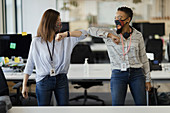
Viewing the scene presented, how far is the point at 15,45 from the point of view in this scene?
4465 mm

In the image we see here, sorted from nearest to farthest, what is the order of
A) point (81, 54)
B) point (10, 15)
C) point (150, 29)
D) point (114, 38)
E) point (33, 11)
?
point (114, 38) < point (81, 54) < point (33, 11) < point (10, 15) < point (150, 29)

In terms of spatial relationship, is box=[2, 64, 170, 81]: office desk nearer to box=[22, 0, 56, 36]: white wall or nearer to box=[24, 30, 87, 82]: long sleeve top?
box=[24, 30, 87, 82]: long sleeve top

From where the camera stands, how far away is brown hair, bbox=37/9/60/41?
264 cm

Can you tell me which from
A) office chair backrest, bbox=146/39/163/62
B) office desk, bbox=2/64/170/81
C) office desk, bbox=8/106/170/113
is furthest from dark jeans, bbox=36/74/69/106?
office chair backrest, bbox=146/39/163/62

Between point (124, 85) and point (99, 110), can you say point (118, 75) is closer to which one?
point (124, 85)

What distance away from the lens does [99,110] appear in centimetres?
197

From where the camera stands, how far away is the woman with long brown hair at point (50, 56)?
2.66 metres

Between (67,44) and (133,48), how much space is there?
25.7 inches

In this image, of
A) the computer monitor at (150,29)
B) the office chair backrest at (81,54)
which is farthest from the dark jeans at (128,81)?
the computer monitor at (150,29)

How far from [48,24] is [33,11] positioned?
320 centimetres

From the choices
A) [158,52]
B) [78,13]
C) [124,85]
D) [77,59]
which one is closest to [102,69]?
[77,59]

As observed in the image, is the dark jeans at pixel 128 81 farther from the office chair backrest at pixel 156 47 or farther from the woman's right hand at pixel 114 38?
the office chair backrest at pixel 156 47

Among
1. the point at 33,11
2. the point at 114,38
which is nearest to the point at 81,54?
the point at 33,11

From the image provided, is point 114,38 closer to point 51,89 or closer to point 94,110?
point 51,89
